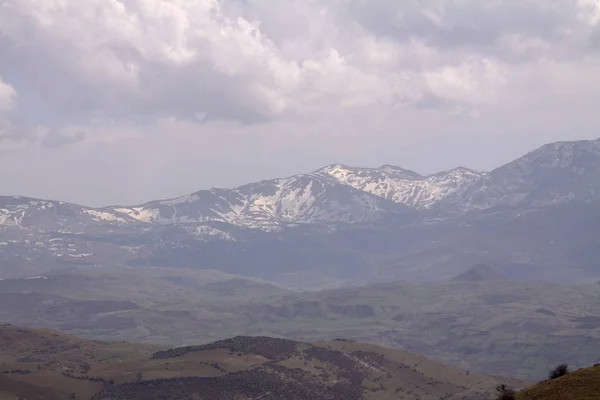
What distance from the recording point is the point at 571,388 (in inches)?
3260

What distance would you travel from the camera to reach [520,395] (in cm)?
8694

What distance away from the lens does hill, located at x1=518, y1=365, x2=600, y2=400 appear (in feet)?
265

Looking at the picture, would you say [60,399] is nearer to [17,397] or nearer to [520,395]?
[17,397]

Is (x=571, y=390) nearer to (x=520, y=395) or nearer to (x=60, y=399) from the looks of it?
(x=520, y=395)

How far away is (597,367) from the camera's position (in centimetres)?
8725

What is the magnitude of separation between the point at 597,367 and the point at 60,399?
145 meters

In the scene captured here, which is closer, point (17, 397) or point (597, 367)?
point (597, 367)

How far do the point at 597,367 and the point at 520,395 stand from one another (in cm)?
877

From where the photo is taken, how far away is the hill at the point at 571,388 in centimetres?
8069

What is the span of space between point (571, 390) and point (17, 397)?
480 ft

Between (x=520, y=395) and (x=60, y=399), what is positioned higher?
(x=520, y=395)

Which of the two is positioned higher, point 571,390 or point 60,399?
point 571,390

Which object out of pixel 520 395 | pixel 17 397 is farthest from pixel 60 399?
pixel 520 395

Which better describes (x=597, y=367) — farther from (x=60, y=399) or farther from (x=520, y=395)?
(x=60, y=399)
